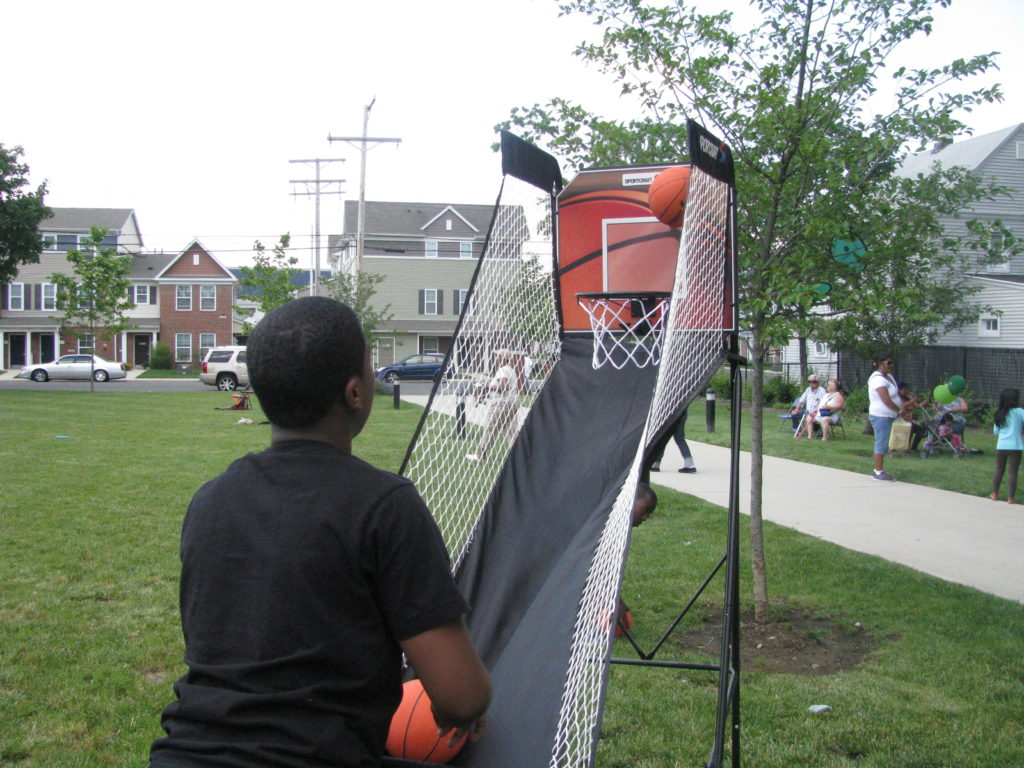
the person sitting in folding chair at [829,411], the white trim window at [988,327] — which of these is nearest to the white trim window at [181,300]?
the white trim window at [988,327]

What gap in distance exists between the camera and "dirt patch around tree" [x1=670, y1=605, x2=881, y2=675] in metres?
4.70

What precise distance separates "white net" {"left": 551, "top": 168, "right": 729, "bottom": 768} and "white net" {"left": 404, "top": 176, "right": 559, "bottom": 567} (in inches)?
30.6

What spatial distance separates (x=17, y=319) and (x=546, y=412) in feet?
180

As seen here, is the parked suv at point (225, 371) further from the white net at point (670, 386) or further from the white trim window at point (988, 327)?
the white net at point (670, 386)

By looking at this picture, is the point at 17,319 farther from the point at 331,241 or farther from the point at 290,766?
the point at 290,766

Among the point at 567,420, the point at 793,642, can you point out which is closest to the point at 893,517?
the point at 793,642

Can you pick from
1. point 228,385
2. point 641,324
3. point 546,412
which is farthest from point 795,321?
point 228,385

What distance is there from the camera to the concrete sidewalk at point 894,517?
664 cm

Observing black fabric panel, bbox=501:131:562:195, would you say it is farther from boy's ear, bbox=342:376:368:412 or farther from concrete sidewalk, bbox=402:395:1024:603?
concrete sidewalk, bbox=402:395:1024:603

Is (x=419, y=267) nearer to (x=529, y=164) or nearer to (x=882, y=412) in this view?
(x=882, y=412)

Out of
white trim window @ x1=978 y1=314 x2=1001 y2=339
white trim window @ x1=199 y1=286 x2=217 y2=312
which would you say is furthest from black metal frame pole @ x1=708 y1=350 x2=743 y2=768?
white trim window @ x1=199 y1=286 x2=217 y2=312

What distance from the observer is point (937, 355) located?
20.7 m

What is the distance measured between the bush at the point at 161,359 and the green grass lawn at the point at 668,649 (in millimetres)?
42906

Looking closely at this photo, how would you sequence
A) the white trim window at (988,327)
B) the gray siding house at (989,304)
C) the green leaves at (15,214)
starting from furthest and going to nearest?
1. the green leaves at (15,214)
2. the white trim window at (988,327)
3. the gray siding house at (989,304)
